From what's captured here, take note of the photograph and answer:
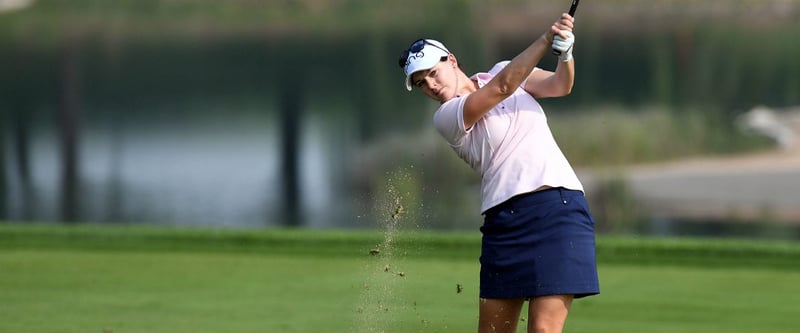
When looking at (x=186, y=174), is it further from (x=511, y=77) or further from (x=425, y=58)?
(x=511, y=77)

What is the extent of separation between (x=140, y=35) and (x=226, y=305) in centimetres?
466

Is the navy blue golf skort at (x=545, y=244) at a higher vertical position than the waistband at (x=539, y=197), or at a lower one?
lower

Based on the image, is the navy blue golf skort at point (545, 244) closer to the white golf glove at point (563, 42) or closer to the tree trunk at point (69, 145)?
the white golf glove at point (563, 42)

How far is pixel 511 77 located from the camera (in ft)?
12.3

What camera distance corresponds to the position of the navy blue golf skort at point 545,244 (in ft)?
12.8

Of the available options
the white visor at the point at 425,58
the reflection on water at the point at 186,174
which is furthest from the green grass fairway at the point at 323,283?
the reflection on water at the point at 186,174

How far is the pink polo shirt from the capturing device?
3.91m

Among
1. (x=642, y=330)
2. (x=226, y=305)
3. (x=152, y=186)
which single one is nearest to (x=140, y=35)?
(x=152, y=186)

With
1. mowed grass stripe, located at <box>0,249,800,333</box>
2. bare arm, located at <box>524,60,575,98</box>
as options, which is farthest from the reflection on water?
bare arm, located at <box>524,60,575,98</box>

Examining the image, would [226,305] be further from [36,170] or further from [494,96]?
[36,170]

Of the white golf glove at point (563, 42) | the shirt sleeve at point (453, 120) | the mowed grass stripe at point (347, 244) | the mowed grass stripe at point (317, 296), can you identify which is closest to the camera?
the white golf glove at point (563, 42)

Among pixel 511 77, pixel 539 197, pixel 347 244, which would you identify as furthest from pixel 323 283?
pixel 511 77

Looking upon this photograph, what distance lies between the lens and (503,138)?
394cm

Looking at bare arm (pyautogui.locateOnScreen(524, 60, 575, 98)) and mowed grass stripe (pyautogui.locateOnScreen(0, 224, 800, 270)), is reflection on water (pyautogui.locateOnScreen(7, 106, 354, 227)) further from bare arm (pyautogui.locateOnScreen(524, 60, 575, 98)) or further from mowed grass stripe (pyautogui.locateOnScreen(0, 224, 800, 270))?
bare arm (pyautogui.locateOnScreen(524, 60, 575, 98))
